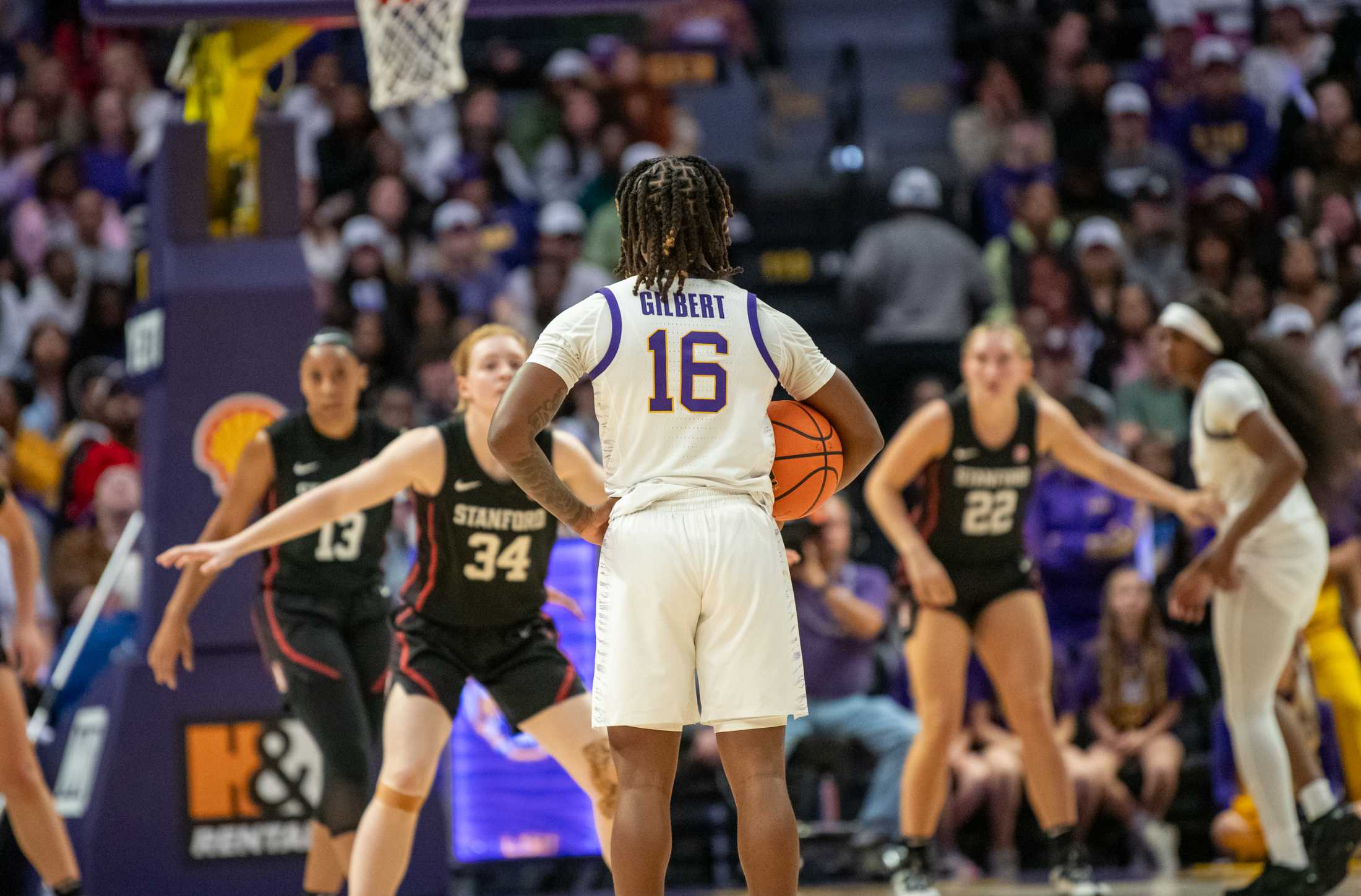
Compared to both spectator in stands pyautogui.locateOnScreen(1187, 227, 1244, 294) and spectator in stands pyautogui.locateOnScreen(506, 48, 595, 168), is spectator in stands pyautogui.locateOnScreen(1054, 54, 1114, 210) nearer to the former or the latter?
spectator in stands pyautogui.locateOnScreen(1187, 227, 1244, 294)

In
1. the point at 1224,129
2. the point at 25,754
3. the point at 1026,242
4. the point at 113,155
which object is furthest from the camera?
the point at 1224,129

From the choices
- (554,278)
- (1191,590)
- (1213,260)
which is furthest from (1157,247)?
(1191,590)

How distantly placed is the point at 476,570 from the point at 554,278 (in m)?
5.65

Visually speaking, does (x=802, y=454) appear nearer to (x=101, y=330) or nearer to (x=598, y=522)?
(x=598, y=522)

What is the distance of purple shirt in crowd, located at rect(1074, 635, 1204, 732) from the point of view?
8461 millimetres

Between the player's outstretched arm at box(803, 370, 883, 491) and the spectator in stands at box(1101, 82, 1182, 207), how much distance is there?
8.00 meters

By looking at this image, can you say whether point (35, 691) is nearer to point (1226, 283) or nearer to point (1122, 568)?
point (1122, 568)

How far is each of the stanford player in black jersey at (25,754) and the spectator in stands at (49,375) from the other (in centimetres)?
481

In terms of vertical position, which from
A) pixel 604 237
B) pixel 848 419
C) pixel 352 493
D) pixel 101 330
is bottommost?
pixel 352 493

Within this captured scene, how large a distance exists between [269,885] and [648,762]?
3.55 metres

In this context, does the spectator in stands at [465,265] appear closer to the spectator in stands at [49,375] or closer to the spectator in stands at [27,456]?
the spectator in stands at [49,375]

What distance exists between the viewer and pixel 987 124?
40.9 ft

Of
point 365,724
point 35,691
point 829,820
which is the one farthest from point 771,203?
point 365,724

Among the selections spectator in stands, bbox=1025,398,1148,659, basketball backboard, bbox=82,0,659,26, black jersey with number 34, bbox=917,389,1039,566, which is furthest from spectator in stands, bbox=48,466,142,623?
spectator in stands, bbox=1025,398,1148,659
